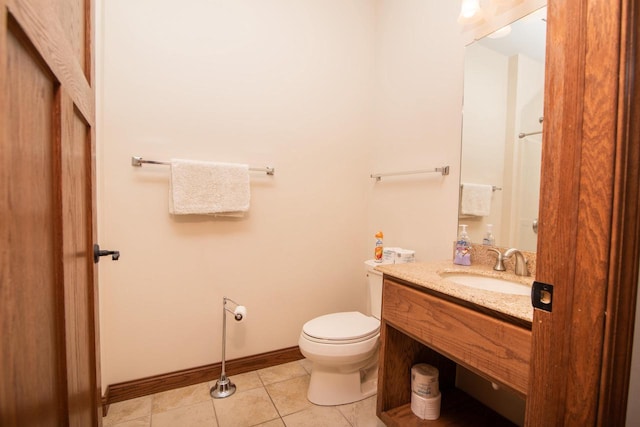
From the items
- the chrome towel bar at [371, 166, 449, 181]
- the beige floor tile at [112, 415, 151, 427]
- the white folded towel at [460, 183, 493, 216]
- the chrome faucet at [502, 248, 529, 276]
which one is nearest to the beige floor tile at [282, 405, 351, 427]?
the beige floor tile at [112, 415, 151, 427]

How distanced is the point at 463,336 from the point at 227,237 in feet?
4.50

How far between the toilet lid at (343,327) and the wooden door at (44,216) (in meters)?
0.98

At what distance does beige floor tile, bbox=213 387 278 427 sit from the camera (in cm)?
146

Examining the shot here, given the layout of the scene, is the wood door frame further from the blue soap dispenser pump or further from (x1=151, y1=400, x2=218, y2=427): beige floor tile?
(x1=151, y1=400, x2=218, y2=427): beige floor tile

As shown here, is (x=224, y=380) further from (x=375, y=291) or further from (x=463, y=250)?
(x=463, y=250)

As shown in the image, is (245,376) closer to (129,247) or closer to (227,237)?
(227,237)

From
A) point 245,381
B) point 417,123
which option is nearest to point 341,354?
point 245,381

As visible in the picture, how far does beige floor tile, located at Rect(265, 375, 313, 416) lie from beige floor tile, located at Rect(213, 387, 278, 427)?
38mm

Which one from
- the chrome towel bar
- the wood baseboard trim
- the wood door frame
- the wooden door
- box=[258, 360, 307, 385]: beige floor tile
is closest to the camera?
the wooden door

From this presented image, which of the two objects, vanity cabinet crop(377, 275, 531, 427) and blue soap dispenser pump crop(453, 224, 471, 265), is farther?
blue soap dispenser pump crop(453, 224, 471, 265)

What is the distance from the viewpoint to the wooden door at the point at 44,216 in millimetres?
358

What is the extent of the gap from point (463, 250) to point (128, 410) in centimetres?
191

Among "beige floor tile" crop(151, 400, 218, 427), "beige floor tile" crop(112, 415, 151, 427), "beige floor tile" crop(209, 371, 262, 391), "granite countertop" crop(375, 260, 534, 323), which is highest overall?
"granite countertop" crop(375, 260, 534, 323)

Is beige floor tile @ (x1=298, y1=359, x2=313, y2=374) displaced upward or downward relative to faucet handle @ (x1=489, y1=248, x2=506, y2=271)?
downward
